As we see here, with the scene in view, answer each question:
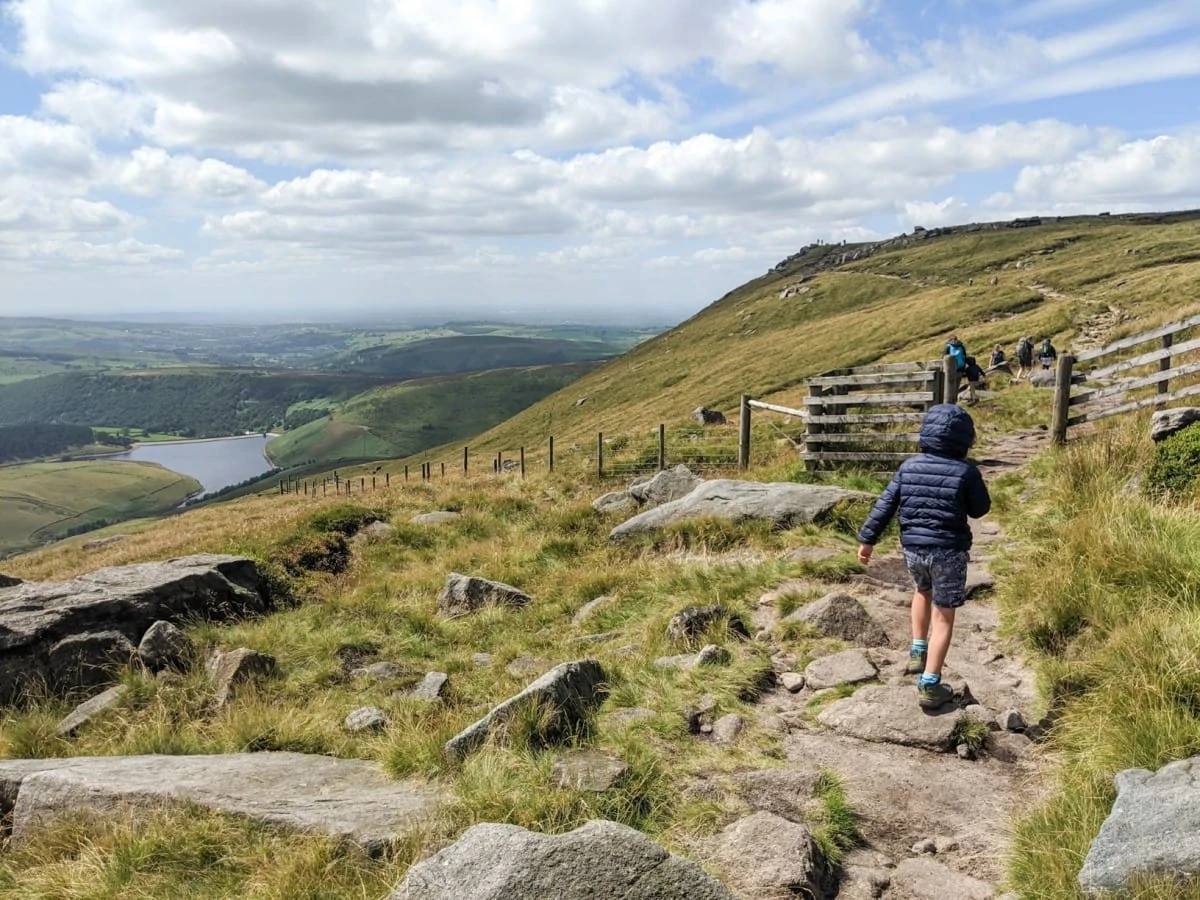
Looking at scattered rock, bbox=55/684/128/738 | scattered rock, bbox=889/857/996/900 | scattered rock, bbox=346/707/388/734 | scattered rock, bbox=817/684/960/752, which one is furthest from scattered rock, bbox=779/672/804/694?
scattered rock, bbox=55/684/128/738

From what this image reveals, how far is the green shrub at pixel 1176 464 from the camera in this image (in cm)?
927

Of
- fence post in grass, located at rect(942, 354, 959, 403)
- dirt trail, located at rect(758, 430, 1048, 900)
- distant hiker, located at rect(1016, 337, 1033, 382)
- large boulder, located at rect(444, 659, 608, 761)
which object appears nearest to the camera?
dirt trail, located at rect(758, 430, 1048, 900)

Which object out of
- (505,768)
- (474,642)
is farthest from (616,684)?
(474,642)

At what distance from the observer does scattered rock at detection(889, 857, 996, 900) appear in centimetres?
447

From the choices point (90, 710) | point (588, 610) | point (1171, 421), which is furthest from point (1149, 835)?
point (90, 710)

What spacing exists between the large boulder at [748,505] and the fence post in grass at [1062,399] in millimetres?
6031

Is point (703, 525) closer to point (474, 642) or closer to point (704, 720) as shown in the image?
point (474, 642)

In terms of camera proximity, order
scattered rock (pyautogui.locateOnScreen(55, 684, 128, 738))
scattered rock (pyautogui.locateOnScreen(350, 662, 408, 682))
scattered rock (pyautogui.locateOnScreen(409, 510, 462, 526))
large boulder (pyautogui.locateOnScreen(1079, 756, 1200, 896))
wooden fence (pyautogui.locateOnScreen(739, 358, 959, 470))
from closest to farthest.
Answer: large boulder (pyautogui.locateOnScreen(1079, 756, 1200, 896)) → scattered rock (pyautogui.locateOnScreen(55, 684, 128, 738)) → scattered rock (pyautogui.locateOnScreen(350, 662, 408, 682)) → wooden fence (pyautogui.locateOnScreen(739, 358, 959, 470)) → scattered rock (pyautogui.locateOnScreen(409, 510, 462, 526))

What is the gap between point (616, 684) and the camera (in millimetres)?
7441

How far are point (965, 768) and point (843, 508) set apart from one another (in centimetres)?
710

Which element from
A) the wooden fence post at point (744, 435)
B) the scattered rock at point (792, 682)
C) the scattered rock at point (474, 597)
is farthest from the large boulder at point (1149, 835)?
the wooden fence post at point (744, 435)

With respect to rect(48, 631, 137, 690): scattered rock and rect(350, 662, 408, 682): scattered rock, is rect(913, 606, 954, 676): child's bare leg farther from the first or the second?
rect(48, 631, 137, 690): scattered rock

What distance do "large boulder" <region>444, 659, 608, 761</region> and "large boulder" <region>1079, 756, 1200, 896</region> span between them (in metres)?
3.81

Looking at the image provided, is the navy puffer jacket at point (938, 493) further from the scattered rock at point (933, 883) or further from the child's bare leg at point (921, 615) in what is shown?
the scattered rock at point (933, 883)
